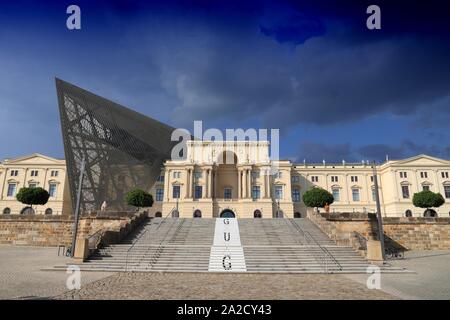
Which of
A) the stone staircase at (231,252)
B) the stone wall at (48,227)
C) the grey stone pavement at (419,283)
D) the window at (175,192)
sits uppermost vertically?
the window at (175,192)

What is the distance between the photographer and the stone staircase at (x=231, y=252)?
1530cm

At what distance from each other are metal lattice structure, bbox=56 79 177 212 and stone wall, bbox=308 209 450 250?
2485cm

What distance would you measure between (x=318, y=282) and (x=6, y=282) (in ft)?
36.6

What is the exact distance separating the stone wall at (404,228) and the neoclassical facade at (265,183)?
89.7 ft

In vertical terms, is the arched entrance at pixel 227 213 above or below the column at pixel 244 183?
below

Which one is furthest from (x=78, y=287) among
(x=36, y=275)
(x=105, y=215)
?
(x=105, y=215)

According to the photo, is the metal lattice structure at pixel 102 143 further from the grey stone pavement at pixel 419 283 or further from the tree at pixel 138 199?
the grey stone pavement at pixel 419 283

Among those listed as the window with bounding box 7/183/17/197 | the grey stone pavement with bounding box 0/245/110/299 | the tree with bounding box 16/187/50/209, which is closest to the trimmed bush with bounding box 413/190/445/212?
the grey stone pavement with bounding box 0/245/110/299

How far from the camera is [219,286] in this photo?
10773 mm

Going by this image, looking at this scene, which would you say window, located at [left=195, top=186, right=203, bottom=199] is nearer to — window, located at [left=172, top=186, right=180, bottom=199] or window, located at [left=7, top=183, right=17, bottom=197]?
window, located at [left=172, top=186, right=180, bottom=199]

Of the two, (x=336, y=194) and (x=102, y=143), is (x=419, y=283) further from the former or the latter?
(x=336, y=194)

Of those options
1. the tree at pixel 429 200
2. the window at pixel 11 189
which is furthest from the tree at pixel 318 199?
the window at pixel 11 189

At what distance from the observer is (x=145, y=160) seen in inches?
1877
